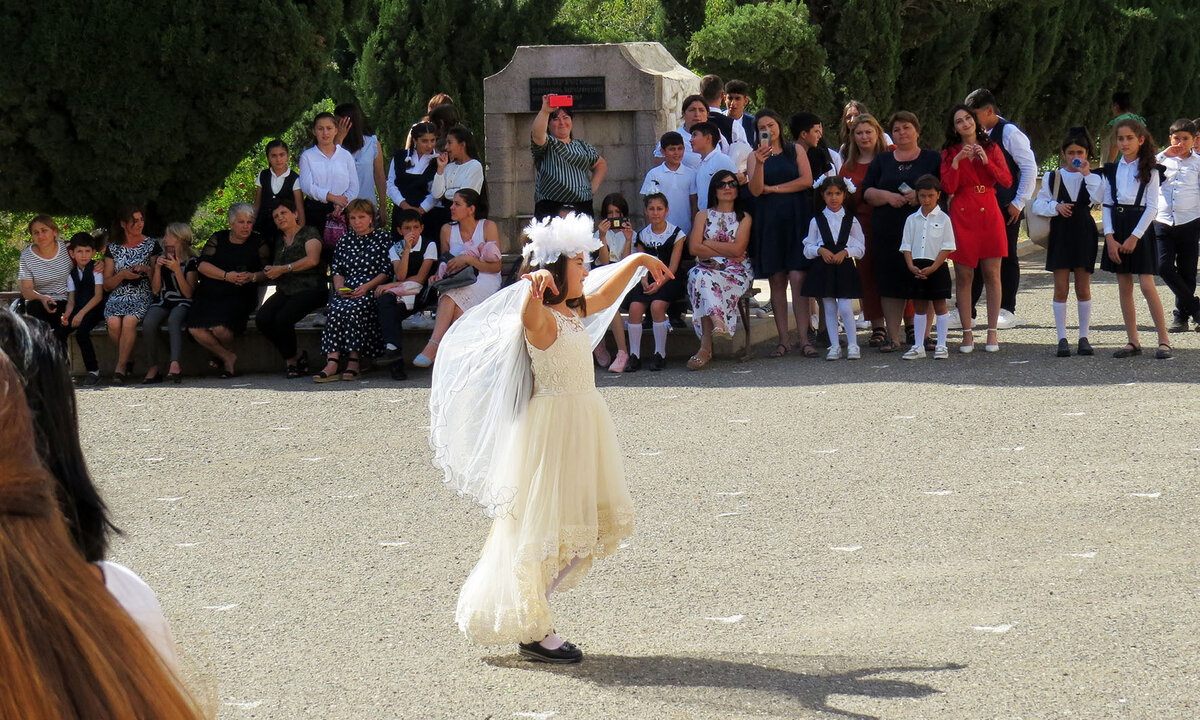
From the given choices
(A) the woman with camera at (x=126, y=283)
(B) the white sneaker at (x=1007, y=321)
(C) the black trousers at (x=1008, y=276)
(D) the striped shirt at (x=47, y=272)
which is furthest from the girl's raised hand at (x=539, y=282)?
(B) the white sneaker at (x=1007, y=321)

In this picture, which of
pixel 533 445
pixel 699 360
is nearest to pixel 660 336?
pixel 699 360

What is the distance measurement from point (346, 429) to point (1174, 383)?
18.0 feet

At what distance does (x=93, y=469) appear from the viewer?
28.8 ft

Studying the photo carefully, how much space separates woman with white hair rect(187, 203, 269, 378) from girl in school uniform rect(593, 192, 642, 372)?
9.63ft

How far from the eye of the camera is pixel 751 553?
6.23 m

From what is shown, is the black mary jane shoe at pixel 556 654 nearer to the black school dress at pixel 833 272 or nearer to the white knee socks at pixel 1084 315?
the black school dress at pixel 833 272

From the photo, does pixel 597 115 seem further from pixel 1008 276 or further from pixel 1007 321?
pixel 1007 321

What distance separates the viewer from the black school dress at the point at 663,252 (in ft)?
37.7

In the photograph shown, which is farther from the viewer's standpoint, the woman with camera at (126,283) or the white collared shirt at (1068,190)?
the woman with camera at (126,283)

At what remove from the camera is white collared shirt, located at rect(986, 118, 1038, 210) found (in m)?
11.5

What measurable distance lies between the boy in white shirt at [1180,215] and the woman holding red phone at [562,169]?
452 centimetres

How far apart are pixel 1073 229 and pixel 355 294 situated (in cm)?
562

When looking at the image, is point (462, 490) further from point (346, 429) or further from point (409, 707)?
point (346, 429)

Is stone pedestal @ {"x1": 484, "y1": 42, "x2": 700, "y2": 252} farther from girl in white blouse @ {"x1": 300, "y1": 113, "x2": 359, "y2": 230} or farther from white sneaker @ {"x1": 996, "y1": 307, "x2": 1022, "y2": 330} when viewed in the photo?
white sneaker @ {"x1": 996, "y1": 307, "x2": 1022, "y2": 330}
